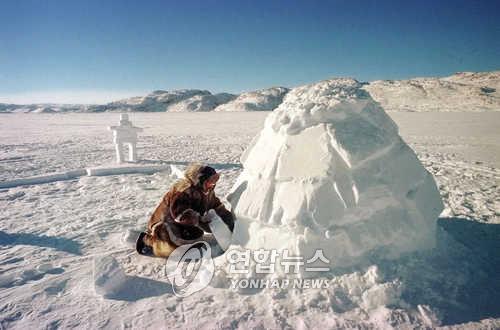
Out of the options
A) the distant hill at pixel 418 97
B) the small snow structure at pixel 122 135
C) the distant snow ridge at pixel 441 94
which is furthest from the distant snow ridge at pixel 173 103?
the small snow structure at pixel 122 135

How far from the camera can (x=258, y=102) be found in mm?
49000

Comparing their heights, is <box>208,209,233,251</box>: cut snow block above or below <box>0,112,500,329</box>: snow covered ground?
above

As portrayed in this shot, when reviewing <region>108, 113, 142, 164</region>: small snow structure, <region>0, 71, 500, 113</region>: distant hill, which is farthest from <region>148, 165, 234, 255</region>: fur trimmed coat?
<region>0, 71, 500, 113</region>: distant hill

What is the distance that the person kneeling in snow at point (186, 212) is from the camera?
10.7ft

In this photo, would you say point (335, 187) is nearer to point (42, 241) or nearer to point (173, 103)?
point (42, 241)

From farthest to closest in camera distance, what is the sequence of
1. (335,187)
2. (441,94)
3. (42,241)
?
(441,94), (42,241), (335,187)

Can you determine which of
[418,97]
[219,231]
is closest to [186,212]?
[219,231]

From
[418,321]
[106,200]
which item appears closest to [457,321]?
[418,321]

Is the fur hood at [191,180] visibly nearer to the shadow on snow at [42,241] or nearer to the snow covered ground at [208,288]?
the snow covered ground at [208,288]

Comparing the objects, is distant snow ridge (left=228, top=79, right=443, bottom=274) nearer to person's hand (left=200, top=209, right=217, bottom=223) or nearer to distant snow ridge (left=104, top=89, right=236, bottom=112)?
person's hand (left=200, top=209, right=217, bottom=223)

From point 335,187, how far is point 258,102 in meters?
46.9

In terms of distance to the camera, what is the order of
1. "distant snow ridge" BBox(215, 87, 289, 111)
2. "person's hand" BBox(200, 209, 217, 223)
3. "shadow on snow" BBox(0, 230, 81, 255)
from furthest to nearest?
"distant snow ridge" BBox(215, 87, 289, 111)
"shadow on snow" BBox(0, 230, 81, 255)
"person's hand" BBox(200, 209, 217, 223)

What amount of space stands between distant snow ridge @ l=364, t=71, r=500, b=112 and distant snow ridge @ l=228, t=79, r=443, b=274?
30.7 metres

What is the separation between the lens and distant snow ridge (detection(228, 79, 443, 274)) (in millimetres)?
2945
